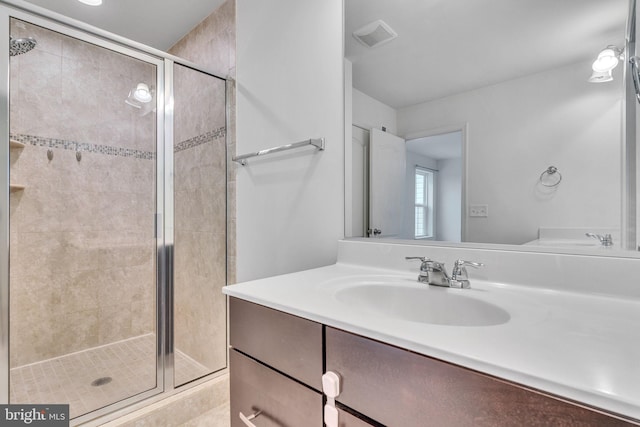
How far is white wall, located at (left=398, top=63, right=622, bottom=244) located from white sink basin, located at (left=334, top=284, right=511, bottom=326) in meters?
0.24

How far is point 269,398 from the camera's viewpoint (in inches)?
28.6

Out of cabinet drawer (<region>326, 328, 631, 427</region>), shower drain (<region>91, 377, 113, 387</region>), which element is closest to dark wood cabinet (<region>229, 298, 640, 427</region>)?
cabinet drawer (<region>326, 328, 631, 427</region>)

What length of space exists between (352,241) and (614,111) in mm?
842

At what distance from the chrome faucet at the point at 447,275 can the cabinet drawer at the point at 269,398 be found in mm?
464

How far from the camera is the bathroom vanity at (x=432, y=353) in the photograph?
1.25ft

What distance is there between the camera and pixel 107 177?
2152 mm

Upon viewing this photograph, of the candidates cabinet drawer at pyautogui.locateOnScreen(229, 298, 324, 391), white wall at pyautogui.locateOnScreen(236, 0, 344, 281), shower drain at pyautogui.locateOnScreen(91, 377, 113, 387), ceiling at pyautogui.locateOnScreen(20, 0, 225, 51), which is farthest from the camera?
ceiling at pyautogui.locateOnScreen(20, 0, 225, 51)

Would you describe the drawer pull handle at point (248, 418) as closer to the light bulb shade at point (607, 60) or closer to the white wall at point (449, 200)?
the white wall at point (449, 200)

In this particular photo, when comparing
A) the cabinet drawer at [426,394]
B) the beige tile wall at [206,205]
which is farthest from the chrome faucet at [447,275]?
the beige tile wall at [206,205]

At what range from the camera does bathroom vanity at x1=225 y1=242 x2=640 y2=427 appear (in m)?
0.38

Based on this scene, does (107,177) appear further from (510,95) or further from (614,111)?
(614,111)

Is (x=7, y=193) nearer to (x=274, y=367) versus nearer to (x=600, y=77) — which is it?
(x=274, y=367)

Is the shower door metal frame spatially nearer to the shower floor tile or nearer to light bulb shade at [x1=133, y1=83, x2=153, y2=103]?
the shower floor tile

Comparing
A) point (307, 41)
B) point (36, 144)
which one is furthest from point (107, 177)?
point (307, 41)
